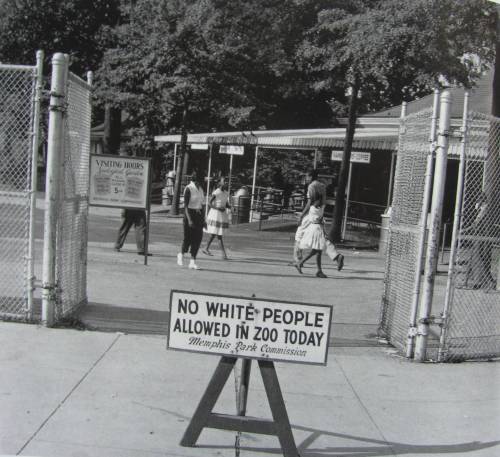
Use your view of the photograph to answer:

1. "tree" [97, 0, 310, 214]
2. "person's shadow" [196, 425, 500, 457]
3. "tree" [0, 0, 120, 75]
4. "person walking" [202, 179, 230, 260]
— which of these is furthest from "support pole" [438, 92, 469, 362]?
"tree" [0, 0, 120, 75]

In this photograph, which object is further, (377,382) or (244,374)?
(377,382)

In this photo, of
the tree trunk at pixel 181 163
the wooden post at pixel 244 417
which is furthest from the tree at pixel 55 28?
the wooden post at pixel 244 417

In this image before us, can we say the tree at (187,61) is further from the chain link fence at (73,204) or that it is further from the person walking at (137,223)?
the chain link fence at (73,204)

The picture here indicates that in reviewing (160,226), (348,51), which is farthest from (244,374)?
(160,226)

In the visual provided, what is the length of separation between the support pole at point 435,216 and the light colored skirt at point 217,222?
A: 7626 mm

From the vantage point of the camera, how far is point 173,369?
6023mm

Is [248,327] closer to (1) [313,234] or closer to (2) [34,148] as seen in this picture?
(2) [34,148]

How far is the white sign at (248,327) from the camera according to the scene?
4277mm

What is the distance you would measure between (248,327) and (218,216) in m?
9.86

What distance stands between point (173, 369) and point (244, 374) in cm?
176

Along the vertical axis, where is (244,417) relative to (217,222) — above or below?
below

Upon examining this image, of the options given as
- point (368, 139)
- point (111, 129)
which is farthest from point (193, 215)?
point (111, 129)

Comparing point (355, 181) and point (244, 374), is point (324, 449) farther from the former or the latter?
point (355, 181)

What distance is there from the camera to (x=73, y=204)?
7.45 m
